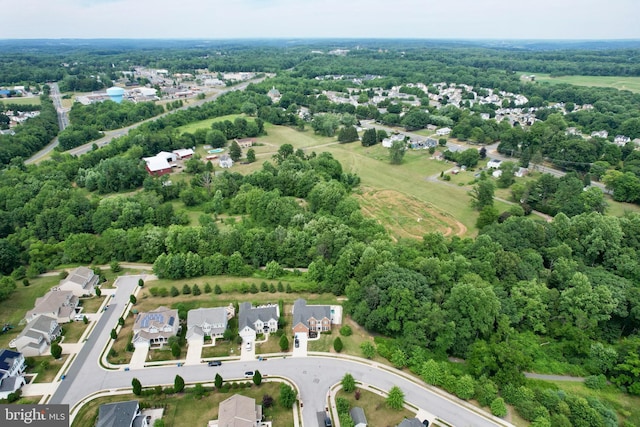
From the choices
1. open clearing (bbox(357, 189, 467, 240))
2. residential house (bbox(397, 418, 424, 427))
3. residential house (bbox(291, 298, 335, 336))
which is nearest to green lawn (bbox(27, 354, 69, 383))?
residential house (bbox(291, 298, 335, 336))

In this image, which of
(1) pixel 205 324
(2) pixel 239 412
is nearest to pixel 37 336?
(1) pixel 205 324

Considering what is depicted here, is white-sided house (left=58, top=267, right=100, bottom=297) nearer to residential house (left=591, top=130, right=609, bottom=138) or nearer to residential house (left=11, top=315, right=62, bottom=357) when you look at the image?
residential house (left=11, top=315, right=62, bottom=357)

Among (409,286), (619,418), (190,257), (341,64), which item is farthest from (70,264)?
(341,64)

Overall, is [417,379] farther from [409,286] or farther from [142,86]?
[142,86]

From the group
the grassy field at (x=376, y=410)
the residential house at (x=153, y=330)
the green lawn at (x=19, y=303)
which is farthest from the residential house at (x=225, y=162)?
the grassy field at (x=376, y=410)

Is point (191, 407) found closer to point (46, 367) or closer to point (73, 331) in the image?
point (46, 367)
